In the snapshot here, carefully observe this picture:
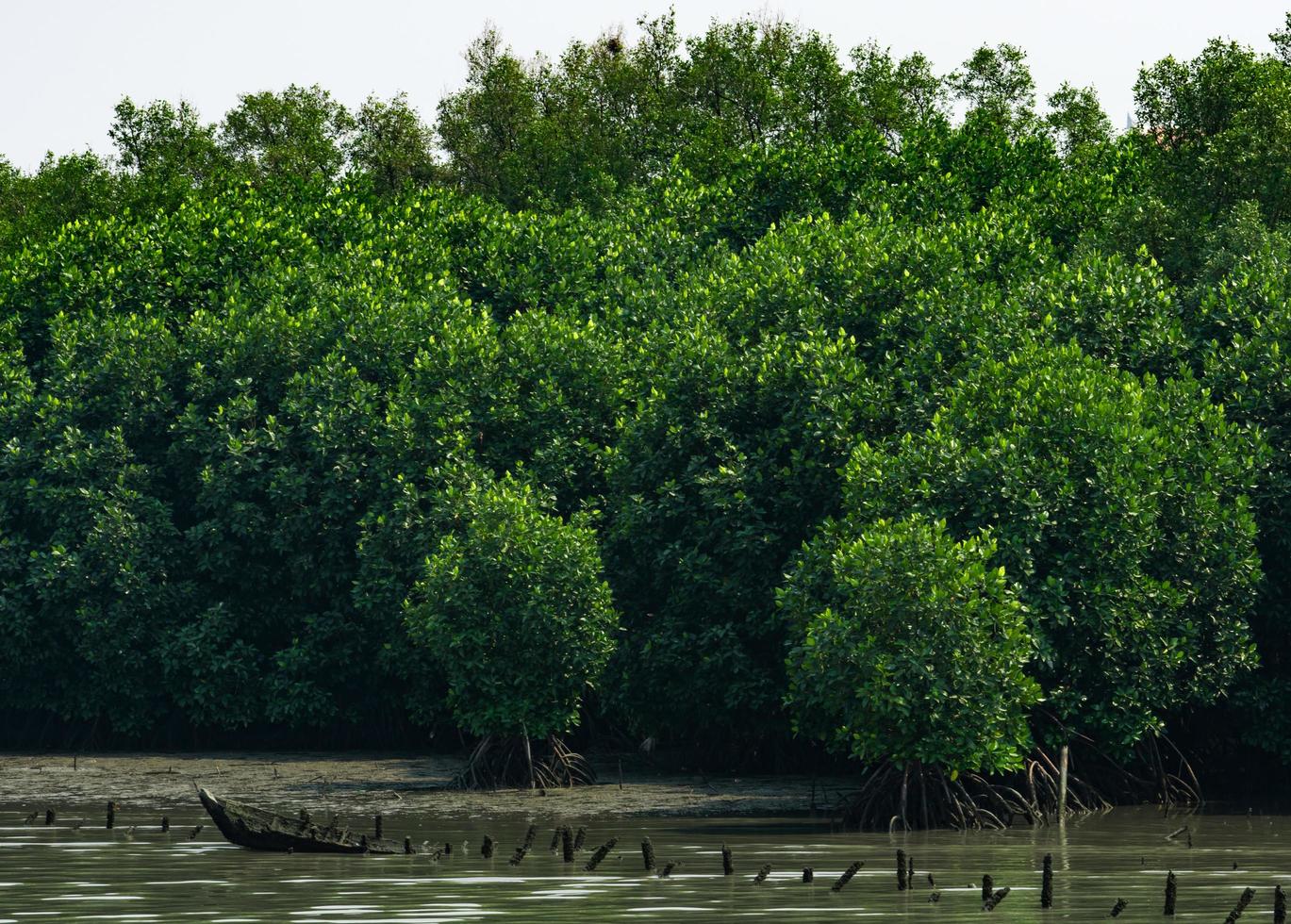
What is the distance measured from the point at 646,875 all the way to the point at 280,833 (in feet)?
17.4

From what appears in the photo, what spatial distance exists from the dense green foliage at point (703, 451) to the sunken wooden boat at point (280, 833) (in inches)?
307

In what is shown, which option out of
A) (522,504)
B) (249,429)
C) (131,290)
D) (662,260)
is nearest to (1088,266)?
(522,504)

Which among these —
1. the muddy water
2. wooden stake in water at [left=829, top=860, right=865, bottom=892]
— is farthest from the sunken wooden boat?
wooden stake in water at [left=829, top=860, right=865, bottom=892]

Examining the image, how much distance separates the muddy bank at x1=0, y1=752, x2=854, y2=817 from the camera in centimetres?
3553

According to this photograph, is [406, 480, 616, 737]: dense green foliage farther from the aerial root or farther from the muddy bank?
the muddy bank

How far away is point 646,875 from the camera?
2467 centimetres

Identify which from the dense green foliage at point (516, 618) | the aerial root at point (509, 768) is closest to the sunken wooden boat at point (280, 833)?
the dense green foliage at point (516, 618)

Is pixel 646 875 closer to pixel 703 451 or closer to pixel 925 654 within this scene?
pixel 925 654

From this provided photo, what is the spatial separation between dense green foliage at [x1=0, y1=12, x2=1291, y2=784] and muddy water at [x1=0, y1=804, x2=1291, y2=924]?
7.79 feet

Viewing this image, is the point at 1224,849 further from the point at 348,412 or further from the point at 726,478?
the point at 348,412

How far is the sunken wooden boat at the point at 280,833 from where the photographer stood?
88.4 ft

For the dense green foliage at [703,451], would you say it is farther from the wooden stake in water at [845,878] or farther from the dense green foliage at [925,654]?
the wooden stake in water at [845,878]

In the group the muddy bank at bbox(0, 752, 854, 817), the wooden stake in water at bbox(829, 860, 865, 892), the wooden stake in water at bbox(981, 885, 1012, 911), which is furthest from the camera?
the muddy bank at bbox(0, 752, 854, 817)

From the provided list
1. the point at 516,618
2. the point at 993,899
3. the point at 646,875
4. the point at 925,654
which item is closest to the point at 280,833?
the point at 646,875
